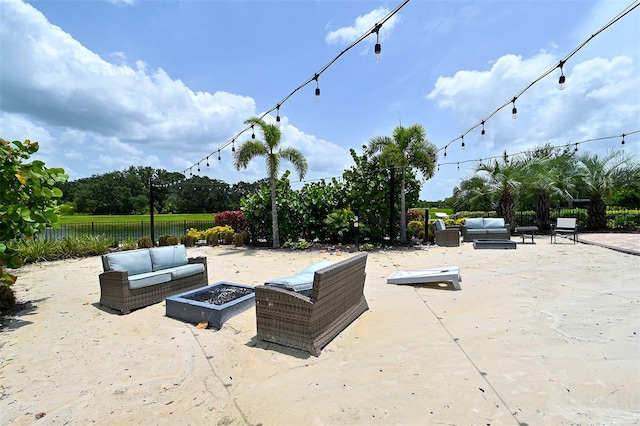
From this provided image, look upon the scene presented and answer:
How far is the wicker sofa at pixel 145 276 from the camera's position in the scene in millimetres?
4195

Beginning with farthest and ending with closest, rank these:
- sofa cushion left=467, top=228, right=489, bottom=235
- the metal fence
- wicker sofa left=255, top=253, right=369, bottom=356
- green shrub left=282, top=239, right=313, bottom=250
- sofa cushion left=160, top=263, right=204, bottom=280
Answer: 1. the metal fence
2. sofa cushion left=467, top=228, right=489, bottom=235
3. green shrub left=282, top=239, right=313, bottom=250
4. sofa cushion left=160, top=263, right=204, bottom=280
5. wicker sofa left=255, top=253, right=369, bottom=356

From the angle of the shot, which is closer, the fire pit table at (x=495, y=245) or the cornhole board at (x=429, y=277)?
the cornhole board at (x=429, y=277)

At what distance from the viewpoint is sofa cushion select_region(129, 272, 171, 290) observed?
4.25 m

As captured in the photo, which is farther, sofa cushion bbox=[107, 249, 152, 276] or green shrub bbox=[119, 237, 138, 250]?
green shrub bbox=[119, 237, 138, 250]

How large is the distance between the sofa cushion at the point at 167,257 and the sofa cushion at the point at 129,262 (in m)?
0.09

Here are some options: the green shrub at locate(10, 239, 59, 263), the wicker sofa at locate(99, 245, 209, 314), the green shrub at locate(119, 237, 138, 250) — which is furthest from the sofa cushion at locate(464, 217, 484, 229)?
the green shrub at locate(10, 239, 59, 263)

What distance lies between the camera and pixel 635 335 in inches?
123

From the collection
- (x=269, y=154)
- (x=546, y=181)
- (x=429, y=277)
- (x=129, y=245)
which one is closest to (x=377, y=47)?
Answer: (x=429, y=277)

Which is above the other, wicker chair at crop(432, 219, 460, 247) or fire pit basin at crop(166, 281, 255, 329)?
wicker chair at crop(432, 219, 460, 247)

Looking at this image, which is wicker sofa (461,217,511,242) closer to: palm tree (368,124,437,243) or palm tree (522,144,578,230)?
palm tree (368,124,437,243)

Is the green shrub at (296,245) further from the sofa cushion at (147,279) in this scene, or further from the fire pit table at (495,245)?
the sofa cushion at (147,279)

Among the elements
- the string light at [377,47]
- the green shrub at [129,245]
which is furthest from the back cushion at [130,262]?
the green shrub at [129,245]

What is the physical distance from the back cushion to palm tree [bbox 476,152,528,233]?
13.1 m

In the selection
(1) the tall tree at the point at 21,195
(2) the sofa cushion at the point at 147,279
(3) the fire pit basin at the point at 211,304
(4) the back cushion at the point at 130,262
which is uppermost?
(1) the tall tree at the point at 21,195
